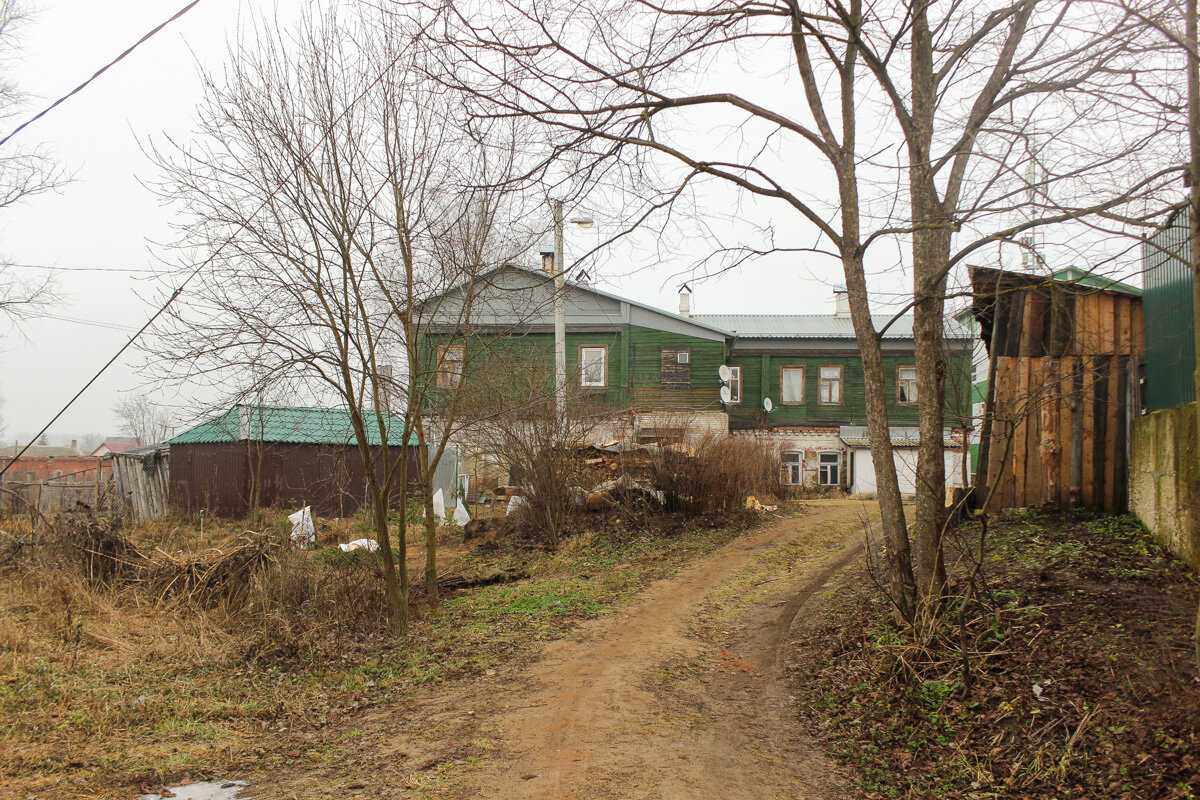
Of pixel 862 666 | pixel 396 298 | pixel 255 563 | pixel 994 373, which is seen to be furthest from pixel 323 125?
pixel 994 373

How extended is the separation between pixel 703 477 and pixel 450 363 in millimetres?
8155

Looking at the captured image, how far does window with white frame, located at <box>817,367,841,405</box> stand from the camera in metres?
29.8

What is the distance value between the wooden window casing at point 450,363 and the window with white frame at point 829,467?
21.0 m

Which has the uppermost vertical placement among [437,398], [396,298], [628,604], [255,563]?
[396,298]

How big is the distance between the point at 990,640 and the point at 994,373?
4899 millimetres

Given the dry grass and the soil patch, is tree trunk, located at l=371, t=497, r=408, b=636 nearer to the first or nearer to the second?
the dry grass

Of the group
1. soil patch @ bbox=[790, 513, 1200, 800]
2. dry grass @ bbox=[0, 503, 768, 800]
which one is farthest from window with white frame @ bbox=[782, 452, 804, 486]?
soil patch @ bbox=[790, 513, 1200, 800]

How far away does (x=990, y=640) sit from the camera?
5.87 m

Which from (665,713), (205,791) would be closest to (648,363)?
(665,713)

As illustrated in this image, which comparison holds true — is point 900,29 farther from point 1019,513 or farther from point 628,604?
point 628,604

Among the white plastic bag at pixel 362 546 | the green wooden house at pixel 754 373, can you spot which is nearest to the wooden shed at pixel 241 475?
the white plastic bag at pixel 362 546

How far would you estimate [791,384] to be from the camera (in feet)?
98.8

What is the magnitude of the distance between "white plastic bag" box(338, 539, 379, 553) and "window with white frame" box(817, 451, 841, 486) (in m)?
18.0

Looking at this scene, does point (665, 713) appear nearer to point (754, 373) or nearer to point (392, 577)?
point (392, 577)
